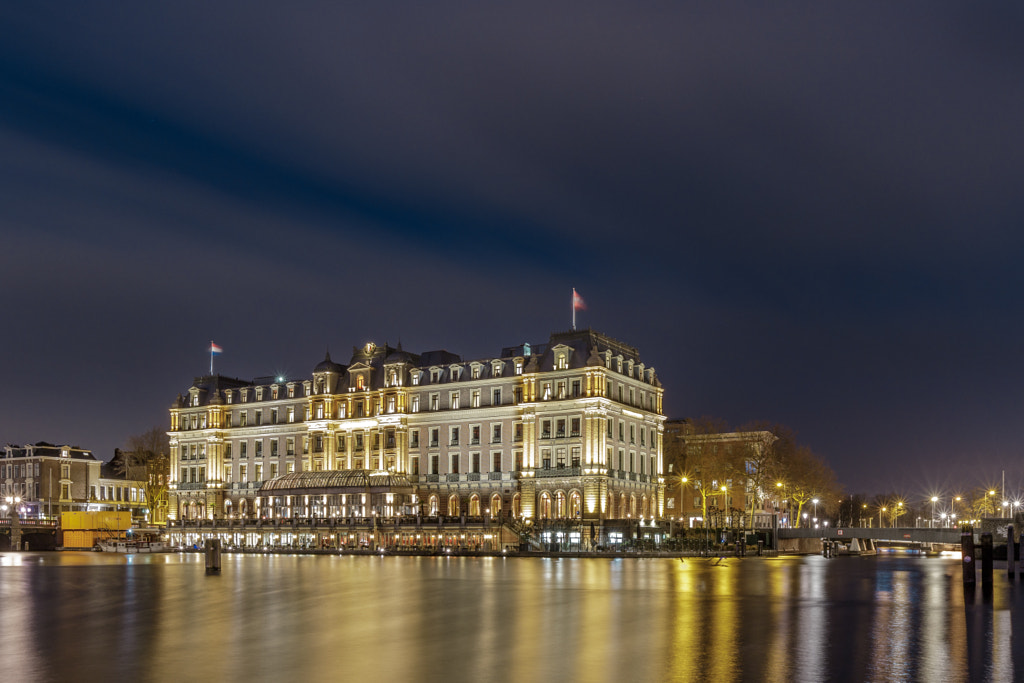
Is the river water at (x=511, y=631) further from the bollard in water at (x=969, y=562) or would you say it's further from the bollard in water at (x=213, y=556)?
the bollard in water at (x=213, y=556)

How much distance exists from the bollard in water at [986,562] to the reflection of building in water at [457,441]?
61.4 m

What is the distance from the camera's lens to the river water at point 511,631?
2123 centimetres

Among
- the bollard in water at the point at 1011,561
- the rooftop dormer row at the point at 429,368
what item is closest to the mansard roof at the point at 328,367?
the rooftop dormer row at the point at 429,368

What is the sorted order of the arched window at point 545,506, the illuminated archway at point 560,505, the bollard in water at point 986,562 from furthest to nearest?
the arched window at point 545,506
the illuminated archway at point 560,505
the bollard in water at point 986,562

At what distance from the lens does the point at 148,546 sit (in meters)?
119

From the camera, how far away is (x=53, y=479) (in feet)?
546

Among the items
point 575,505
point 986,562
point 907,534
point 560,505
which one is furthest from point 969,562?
point 560,505

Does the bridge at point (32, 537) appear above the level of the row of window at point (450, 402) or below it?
below

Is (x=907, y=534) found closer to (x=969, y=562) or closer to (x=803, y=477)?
(x=803, y=477)

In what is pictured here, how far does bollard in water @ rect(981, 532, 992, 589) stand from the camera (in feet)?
149

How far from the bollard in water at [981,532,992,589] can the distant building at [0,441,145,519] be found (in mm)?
146950

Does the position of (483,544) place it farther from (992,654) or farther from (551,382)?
(992,654)

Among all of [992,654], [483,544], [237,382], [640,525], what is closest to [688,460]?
[640,525]

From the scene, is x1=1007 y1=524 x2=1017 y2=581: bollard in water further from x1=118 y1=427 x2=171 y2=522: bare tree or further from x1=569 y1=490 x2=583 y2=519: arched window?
x1=118 y1=427 x2=171 y2=522: bare tree
